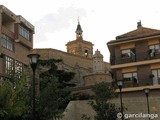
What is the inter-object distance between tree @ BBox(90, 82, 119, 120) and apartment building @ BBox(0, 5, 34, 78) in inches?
681

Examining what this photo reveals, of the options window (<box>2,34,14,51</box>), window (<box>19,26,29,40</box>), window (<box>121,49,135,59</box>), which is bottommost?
window (<box>121,49,135,59</box>)

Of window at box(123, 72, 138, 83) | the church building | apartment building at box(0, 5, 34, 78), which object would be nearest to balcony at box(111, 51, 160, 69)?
window at box(123, 72, 138, 83)

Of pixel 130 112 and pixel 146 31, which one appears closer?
pixel 130 112

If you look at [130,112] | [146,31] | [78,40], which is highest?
[78,40]

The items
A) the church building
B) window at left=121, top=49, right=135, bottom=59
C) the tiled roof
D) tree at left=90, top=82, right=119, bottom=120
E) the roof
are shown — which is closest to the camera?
tree at left=90, top=82, right=119, bottom=120

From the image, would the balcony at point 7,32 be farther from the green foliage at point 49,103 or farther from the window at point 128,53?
the green foliage at point 49,103

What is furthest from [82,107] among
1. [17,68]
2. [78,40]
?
[78,40]

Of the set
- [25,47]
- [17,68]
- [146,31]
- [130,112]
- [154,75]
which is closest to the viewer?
[17,68]

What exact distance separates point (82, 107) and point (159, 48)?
1086 cm

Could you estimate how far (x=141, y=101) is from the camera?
1419 inches

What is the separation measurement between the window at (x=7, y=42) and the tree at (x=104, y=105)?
64.9 ft

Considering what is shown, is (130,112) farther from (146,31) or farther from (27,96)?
(27,96)

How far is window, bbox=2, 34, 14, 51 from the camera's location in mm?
46213

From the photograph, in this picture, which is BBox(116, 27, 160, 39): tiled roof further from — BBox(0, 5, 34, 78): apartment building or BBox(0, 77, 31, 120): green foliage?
BBox(0, 77, 31, 120): green foliage
